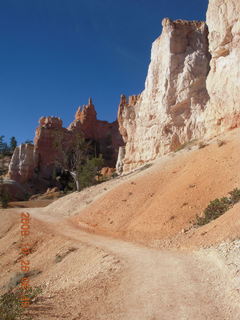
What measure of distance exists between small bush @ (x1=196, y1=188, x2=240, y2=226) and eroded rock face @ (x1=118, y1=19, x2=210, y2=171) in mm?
18041

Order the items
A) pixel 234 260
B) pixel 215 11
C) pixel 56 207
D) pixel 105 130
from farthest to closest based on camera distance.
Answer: pixel 105 130
pixel 56 207
pixel 215 11
pixel 234 260

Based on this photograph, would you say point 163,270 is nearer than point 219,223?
Yes

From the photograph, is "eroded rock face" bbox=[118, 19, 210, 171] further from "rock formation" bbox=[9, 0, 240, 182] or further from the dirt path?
the dirt path

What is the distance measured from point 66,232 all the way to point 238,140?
1068cm

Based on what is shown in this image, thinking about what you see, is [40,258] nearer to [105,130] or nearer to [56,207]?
[56,207]

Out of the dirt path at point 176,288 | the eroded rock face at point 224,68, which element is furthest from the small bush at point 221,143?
the dirt path at point 176,288

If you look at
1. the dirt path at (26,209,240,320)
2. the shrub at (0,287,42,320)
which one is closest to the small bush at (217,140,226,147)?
the dirt path at (26,209,240,320)

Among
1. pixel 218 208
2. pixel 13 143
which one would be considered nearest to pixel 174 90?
pixel 218 208

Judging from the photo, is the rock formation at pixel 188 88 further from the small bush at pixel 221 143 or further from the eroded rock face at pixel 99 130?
the eroded rock face at pixel 99 130

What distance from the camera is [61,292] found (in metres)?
7.02

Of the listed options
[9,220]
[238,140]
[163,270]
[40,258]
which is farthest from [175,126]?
[163,270]

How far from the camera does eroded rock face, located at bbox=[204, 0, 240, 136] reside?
2025 cm

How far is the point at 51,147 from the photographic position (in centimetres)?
6266

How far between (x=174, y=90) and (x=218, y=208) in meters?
22.1
